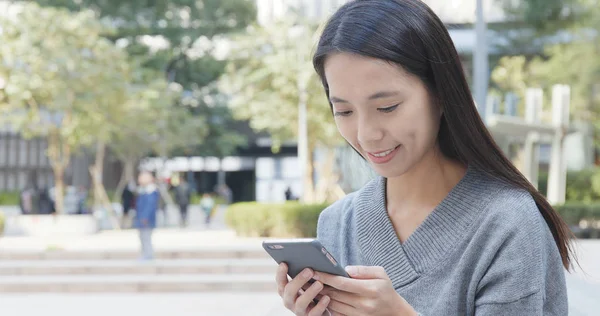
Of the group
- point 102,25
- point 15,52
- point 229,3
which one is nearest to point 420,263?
point 15,52

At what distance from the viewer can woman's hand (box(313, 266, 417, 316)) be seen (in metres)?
1.50

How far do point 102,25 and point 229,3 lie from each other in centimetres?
1300

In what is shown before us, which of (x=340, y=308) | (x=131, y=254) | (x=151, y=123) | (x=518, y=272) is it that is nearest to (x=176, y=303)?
(x=131, y=254)

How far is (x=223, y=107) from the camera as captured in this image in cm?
3550

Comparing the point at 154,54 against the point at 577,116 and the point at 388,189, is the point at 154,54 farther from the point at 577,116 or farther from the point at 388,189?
the point at 388,189

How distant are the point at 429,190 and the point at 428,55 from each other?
1.01 feet

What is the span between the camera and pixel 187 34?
115 ft

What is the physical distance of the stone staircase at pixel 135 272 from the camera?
434 inches

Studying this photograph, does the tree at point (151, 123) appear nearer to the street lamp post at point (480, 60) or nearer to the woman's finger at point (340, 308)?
the street lamp post at point (480, 60)

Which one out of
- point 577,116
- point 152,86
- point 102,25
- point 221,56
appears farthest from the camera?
point 221,56

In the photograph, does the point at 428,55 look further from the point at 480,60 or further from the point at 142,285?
the point at 480,60

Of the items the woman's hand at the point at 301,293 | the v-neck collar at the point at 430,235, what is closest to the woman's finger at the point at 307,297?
the woman's hand at the point at 301,293

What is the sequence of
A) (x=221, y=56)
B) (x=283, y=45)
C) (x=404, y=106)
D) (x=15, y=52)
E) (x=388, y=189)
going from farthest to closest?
(x=221, y=56) → (x=283, y=45) → (x=15, y=52) → (x=388, y=189) → (x=404, y=106)

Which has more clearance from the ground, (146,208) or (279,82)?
(279,82)
